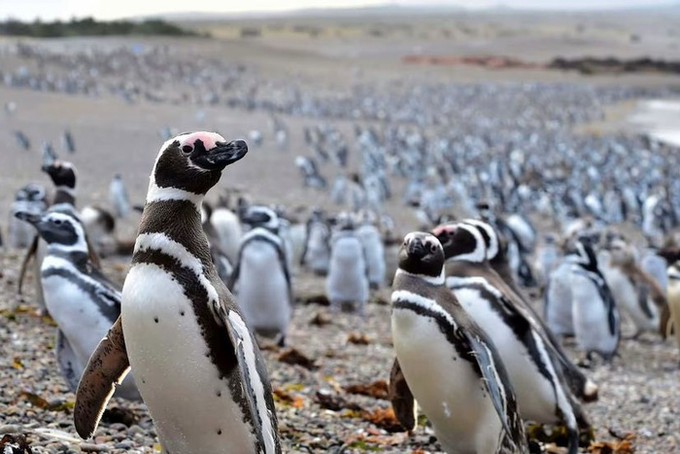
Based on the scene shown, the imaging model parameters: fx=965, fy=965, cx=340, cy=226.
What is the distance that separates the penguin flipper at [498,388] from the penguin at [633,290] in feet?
19.2

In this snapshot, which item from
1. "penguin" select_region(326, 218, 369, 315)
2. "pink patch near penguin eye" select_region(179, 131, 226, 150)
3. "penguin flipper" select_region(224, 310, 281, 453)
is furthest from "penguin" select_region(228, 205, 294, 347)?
"pink patch near penguin eye" select_region(179, 131, 226, 150)

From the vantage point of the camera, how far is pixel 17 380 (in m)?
4.40

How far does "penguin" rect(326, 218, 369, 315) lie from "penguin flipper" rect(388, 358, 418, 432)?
4.94 m

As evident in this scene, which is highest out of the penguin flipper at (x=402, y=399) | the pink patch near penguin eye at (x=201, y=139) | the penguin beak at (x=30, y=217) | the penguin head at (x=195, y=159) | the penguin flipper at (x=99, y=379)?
the pink patch near penguin eye at (x=201, y=139)

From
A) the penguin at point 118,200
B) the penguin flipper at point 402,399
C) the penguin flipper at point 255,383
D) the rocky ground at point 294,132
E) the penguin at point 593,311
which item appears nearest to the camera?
the penguin flipper at point 255,383

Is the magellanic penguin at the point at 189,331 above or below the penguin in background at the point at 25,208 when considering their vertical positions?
above

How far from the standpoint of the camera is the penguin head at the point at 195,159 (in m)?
2.83

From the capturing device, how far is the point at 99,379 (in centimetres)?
305

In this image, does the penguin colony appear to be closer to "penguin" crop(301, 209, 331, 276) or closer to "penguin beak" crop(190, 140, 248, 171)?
"penguin beak" crop(190, 140, 248, 171)

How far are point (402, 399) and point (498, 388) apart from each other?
2.06ft

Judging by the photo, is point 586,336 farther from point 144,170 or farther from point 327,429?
point 144,170

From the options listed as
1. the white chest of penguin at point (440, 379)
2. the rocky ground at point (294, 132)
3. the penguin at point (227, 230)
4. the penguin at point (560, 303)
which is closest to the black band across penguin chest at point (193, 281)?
the rocky ground at point (294, 132)

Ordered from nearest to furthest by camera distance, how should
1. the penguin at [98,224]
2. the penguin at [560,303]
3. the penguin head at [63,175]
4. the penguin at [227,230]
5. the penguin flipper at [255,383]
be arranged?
the penguin flipper at [255,383] → the penguin head at [63,175] → the penguin at [560,303] → the penguin at [227,230] → the penguin at [98,224]

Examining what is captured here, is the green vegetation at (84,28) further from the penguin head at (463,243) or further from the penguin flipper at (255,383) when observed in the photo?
the penguin flipper at (255,383)
